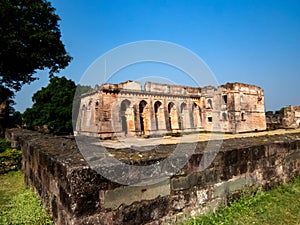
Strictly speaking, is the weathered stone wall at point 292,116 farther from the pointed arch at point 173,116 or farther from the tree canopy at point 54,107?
the tree canopy at point 54,107

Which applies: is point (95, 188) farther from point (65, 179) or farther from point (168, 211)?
point (168, 211)

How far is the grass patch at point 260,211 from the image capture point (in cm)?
271

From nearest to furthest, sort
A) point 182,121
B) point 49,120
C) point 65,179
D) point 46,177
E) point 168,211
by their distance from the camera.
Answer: point 65,179, point 168,211, point 46,177, point 49,120, point 182,121

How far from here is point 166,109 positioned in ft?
99.7

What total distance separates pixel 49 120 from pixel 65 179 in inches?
1005

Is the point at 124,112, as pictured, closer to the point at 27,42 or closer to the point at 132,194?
the point at 27,42

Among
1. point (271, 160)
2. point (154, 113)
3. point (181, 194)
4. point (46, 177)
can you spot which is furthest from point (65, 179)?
point (154, 113)

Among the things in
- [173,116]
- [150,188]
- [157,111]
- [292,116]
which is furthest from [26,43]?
[292,116]

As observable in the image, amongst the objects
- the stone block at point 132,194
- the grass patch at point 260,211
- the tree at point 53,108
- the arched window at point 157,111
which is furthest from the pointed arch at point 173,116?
the stone block at point 132,194

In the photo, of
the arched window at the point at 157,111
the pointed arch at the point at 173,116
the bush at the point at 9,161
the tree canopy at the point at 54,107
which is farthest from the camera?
the pointed arch at the point at 173,116

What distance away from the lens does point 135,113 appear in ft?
89.4

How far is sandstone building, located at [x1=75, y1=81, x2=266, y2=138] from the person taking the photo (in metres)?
25.7

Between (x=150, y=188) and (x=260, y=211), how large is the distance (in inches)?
66.4

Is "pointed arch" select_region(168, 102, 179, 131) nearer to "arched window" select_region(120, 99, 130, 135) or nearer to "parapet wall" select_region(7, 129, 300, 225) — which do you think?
"arched window" select_region(120, 99, 130, 135)
